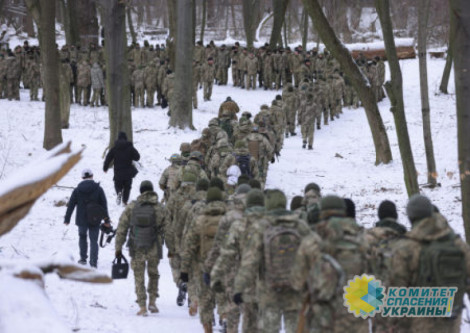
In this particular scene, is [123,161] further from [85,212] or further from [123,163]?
[85,212]

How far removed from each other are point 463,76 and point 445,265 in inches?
135

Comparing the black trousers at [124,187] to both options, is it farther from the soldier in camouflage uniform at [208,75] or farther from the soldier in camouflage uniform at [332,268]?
the soldier in camouflage uniform at [208,75]

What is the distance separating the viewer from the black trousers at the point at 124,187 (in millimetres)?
14312

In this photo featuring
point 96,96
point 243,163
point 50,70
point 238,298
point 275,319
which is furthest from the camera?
point 96,96

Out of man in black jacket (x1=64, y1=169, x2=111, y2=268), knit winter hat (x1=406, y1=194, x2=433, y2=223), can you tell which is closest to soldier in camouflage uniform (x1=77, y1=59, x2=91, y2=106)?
man in black jacket (x1=64, y1=169, x2=111, y2=268)

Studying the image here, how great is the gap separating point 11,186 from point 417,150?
21.9 meters

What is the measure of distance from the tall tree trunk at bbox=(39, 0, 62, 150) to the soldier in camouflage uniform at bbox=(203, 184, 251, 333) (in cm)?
1104

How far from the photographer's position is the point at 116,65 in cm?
1711

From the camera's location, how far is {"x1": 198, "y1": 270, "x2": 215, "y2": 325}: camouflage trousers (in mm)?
8109

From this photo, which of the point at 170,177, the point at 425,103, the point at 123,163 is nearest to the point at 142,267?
the point at 170,177

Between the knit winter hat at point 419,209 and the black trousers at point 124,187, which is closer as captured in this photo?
the knit winter hat at point 419,209

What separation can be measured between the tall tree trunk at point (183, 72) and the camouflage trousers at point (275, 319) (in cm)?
1488

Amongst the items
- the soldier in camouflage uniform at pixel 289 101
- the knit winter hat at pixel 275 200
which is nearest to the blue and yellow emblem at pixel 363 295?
the knit winter hat at pixel 275 200

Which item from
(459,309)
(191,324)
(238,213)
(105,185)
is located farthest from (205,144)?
(459,309)
